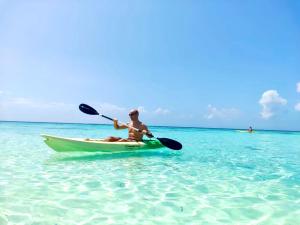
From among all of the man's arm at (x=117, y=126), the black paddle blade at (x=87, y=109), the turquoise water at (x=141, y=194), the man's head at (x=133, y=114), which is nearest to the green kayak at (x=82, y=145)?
the man's arm at (x=117, y=126)

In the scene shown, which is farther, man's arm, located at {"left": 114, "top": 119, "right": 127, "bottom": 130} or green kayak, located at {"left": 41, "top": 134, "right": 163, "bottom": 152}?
man's arm, located at {"left": 114, "top": 119, "right": 127, "bottom": 130}

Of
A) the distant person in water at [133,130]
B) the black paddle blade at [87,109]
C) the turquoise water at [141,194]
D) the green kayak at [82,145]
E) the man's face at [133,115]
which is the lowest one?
the turquoise water at [141,194]

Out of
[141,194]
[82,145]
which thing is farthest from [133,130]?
[141,194]

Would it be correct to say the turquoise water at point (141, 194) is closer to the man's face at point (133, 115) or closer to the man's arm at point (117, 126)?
the man's arm at point (117, 126)

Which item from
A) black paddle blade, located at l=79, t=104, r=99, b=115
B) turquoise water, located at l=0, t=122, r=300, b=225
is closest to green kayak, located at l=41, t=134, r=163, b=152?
turquoise water, located at l=0, t=122, r=300, b=225

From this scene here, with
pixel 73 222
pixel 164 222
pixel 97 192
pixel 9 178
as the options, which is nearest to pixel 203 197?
pixel 164 222

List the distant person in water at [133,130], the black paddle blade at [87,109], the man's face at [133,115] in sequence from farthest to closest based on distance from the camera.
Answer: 1. the black paddle blade at [87,109]
2. the man's face at [133,115]
3. the distant person in water at [133,130]

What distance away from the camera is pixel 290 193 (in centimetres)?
565

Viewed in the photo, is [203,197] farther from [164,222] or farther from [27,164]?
[27,164]

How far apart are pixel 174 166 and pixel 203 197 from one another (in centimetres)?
332

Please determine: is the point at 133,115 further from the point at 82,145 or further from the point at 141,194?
the point at 141,194

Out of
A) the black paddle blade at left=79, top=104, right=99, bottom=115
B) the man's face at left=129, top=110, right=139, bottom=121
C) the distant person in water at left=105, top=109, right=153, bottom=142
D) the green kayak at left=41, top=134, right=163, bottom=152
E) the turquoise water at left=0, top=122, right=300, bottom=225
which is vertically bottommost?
the turquoise water at left=0, top=122, right=300, bottom=225

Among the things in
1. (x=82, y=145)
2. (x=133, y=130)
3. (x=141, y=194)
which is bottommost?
(x=141, y=194)

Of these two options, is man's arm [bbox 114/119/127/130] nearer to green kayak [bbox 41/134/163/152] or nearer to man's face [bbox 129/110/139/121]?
man's face [bbox 129/110/139/121]
